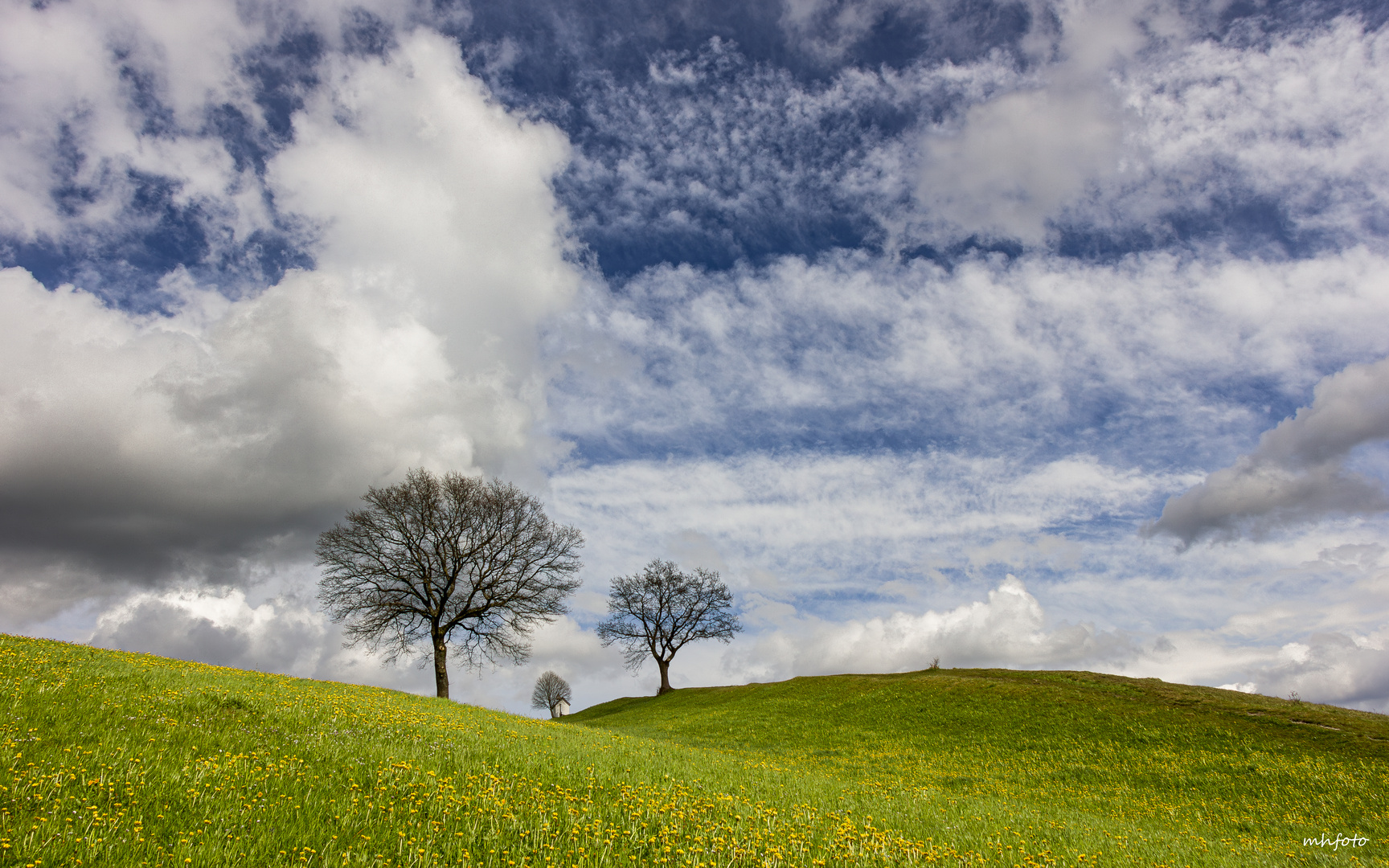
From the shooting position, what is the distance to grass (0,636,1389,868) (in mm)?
5504

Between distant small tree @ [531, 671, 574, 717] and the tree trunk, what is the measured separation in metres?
60.9

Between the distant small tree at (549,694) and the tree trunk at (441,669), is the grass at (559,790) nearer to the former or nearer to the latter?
the tree trunk at (441,669)

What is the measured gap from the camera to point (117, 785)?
6059 mm

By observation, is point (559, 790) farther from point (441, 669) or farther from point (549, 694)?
point (549, 694)

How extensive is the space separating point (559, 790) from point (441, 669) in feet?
111

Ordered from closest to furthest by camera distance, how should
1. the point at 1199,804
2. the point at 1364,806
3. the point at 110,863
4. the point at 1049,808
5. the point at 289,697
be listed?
the point at 110,863
the point at 289,697
the point at 1049,808
the point at 1364,806
the point at 1199,804

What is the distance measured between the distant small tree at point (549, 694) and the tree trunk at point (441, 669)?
60.9 meters

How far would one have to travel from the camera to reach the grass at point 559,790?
217 inches

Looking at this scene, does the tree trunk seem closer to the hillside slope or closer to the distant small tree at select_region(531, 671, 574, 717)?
the hillside slope

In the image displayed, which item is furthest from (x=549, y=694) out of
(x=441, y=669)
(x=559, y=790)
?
(x=559, y=790)

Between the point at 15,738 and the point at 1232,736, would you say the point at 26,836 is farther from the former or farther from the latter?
the point at 1232,736

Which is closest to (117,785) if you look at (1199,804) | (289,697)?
(289,697)

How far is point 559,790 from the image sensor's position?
26.0ft

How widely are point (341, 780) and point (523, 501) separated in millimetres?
34013
